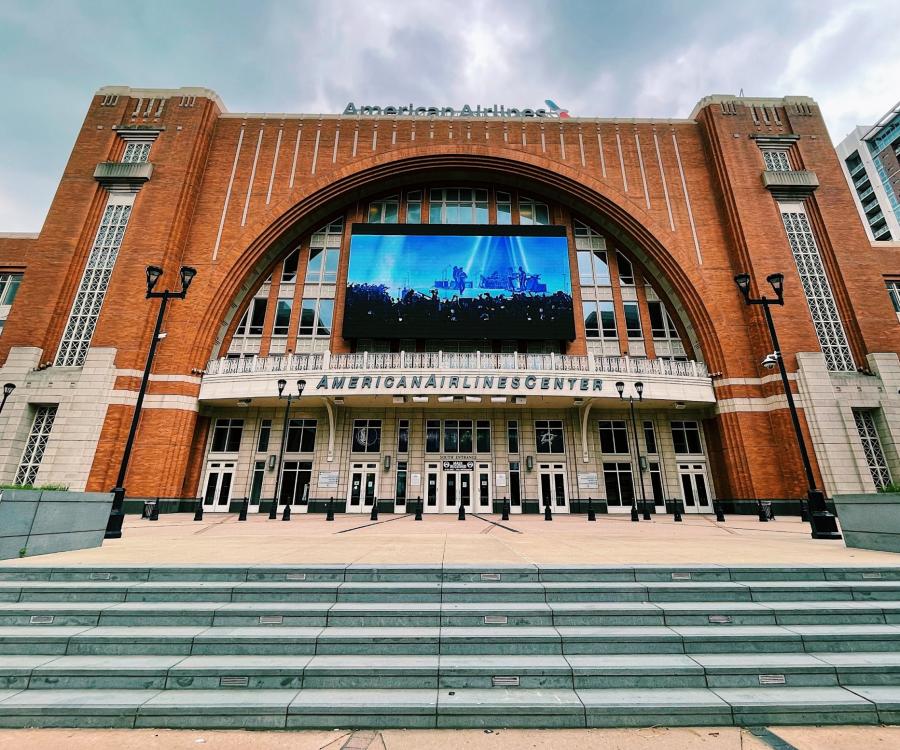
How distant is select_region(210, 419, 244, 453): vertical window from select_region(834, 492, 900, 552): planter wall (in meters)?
27.8

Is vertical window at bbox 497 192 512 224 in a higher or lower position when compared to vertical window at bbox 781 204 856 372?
higher

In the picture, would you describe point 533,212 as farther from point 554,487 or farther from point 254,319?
point 254,319

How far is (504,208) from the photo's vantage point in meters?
31.0

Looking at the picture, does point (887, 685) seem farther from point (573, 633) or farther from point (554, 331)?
point (554, 331)

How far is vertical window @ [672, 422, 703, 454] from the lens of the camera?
84.0 feet

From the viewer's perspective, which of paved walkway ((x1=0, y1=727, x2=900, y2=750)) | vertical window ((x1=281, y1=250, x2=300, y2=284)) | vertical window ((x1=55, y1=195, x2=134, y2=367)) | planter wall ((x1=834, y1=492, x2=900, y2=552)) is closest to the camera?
paved walkway ((x1=0, y1=727, x2=900, y2=750))

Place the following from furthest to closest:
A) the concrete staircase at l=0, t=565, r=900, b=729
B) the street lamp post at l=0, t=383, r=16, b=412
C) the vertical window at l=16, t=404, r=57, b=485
Result: the vertical window at l=16, t=404, r=57, b=485
the street lamp post at l=0, t=383, r=16, b=412
the concrete staircase at l=0, t=565, r=900, b=729

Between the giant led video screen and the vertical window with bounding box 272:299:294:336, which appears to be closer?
the giant led video screen

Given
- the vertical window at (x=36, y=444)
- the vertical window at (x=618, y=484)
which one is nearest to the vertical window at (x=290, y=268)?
the vertical window at (x=36, y=444)

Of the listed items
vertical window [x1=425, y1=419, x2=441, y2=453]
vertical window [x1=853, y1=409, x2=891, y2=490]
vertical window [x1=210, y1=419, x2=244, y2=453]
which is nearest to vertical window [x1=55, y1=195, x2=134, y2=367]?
vertical window [x1=210, y1=419, x2=244, y2=453]

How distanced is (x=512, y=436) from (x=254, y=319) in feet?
64.7

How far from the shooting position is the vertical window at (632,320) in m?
27.6

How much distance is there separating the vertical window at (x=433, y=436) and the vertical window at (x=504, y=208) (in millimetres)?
16722

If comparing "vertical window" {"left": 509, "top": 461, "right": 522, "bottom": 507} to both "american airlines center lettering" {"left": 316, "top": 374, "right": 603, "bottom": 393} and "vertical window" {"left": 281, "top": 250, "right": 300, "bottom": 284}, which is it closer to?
"american airlines center lettering" {"left": 316, "top": 374, "right": 603, "bottom": 393}
